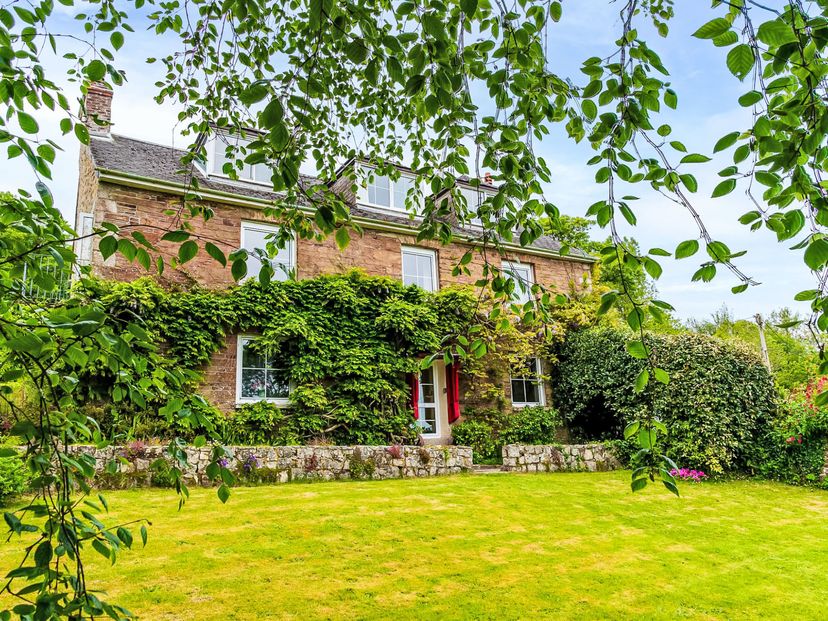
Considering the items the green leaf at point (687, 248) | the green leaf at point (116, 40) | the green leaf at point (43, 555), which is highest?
the green leaf at point (116, 40)

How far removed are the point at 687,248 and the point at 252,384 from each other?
461 inches

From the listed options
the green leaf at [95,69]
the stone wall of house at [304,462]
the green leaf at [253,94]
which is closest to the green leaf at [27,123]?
the green leaf at [95,69]

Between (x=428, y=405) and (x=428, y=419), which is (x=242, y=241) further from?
(x=428, y=419)

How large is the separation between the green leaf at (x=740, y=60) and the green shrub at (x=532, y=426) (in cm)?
1310

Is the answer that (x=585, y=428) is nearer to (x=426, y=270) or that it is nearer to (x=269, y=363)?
(x=426, y=270)

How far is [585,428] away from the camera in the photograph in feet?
50.8

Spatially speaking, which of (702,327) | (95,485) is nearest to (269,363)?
(95,485)

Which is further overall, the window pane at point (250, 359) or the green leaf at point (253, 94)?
the window pane at point (250, 359)

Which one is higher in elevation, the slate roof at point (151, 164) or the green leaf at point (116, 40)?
the slate roof at point (151, 164)

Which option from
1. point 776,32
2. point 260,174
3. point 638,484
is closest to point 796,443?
point 638,484

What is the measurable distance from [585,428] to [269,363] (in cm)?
916

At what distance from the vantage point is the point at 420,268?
15.6 m

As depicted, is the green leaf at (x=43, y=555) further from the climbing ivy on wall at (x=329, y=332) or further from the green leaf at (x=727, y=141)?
the climbing ivy on wall at (x=329, y=332)

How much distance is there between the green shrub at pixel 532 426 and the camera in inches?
561
